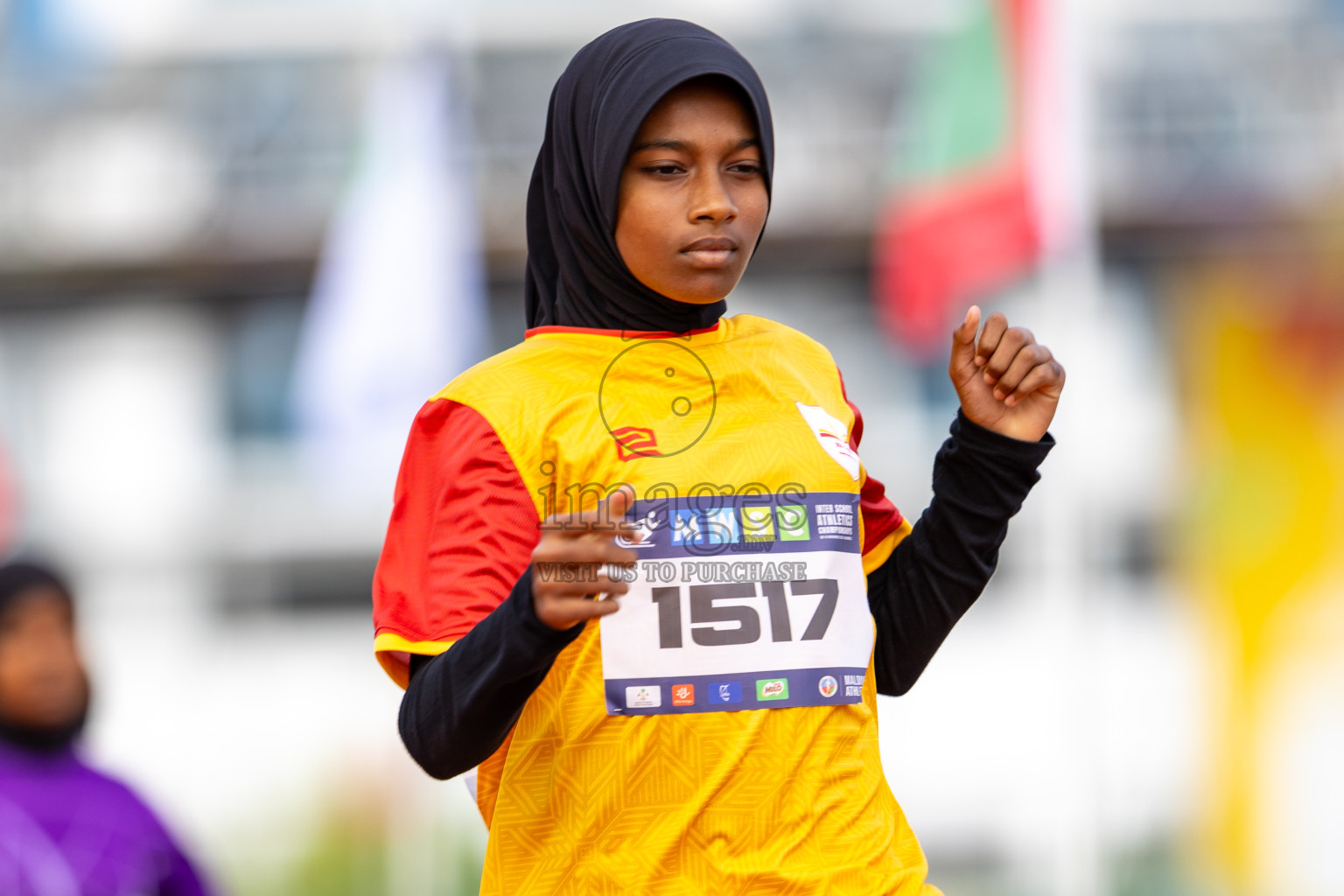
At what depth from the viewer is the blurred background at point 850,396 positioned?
10969 mm

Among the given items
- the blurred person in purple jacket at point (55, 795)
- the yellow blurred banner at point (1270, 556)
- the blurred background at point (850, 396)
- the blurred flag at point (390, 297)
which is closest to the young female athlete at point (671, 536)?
the blurred person in purple jacket at point (55, 795)

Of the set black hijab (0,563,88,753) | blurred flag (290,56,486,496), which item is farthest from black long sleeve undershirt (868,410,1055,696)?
blurred flag (290,56,486,496)

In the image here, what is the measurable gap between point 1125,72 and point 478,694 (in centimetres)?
1201

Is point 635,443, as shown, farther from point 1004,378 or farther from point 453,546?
point 1004,378

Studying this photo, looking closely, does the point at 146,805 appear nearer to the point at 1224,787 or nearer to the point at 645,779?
the point at 645,779

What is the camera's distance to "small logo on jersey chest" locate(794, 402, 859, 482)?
1661 mm

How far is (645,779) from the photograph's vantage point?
1.53 m

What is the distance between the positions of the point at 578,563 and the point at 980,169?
5.65 meters

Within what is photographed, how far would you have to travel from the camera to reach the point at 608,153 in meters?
1.62

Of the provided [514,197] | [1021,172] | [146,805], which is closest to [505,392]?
[146,805]

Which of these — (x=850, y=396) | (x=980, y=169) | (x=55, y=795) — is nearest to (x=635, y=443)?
(x=55, y=795)

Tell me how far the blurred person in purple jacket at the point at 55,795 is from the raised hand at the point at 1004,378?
2300 millimetres

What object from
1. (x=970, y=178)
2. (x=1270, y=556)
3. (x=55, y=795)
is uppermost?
(x=970, y=178)

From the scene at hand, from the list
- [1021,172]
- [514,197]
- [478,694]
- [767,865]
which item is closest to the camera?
[478,694]
